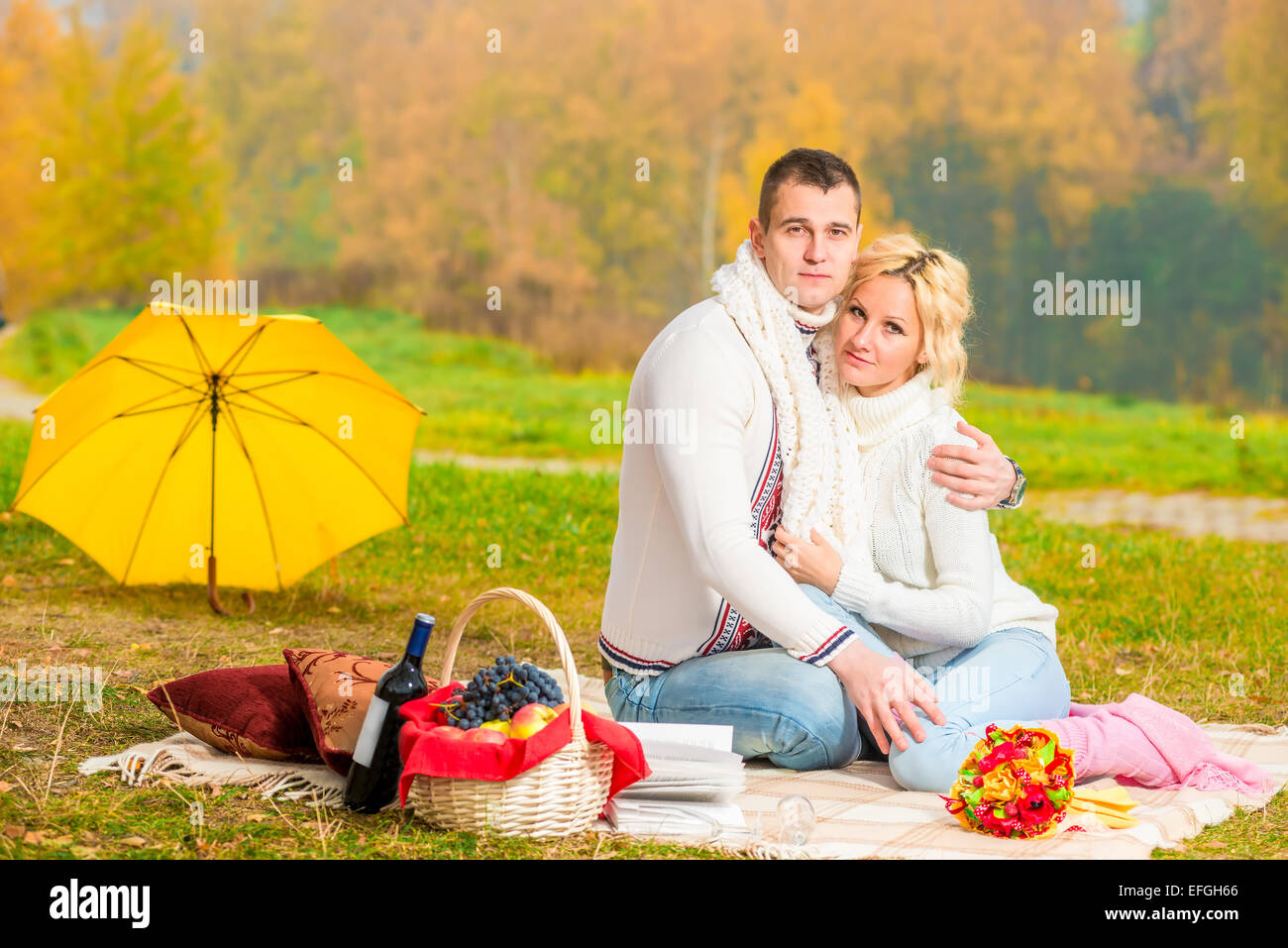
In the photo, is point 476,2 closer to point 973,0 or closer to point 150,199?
point 150,199

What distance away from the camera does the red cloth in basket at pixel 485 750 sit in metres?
2.97

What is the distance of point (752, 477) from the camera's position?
362cm

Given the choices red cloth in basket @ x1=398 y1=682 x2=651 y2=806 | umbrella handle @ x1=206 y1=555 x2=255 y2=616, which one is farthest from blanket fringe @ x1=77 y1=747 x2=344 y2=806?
umbrella handle @ x1=206 y1=555 x2=255 y2=616

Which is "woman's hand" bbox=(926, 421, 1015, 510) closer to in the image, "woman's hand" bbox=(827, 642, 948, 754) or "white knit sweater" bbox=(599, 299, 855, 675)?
"white knit sweater" bbox=(599, 299, 855, 675)

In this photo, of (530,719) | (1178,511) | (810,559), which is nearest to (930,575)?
(810,559)

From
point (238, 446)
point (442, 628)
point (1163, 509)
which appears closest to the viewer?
point (238, 446)

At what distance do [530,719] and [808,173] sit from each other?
62.0 inches

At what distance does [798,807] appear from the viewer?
3086 mm

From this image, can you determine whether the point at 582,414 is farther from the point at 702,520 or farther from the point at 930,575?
the point at 702,520

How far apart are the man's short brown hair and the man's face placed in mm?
13

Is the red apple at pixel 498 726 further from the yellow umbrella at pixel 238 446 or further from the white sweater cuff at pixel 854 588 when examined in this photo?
the yellow umbrella at pixel 238 446

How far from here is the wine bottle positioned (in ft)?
10.6

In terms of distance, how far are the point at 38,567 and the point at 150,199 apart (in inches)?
729

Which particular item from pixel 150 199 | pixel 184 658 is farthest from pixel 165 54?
pixel 184 658
